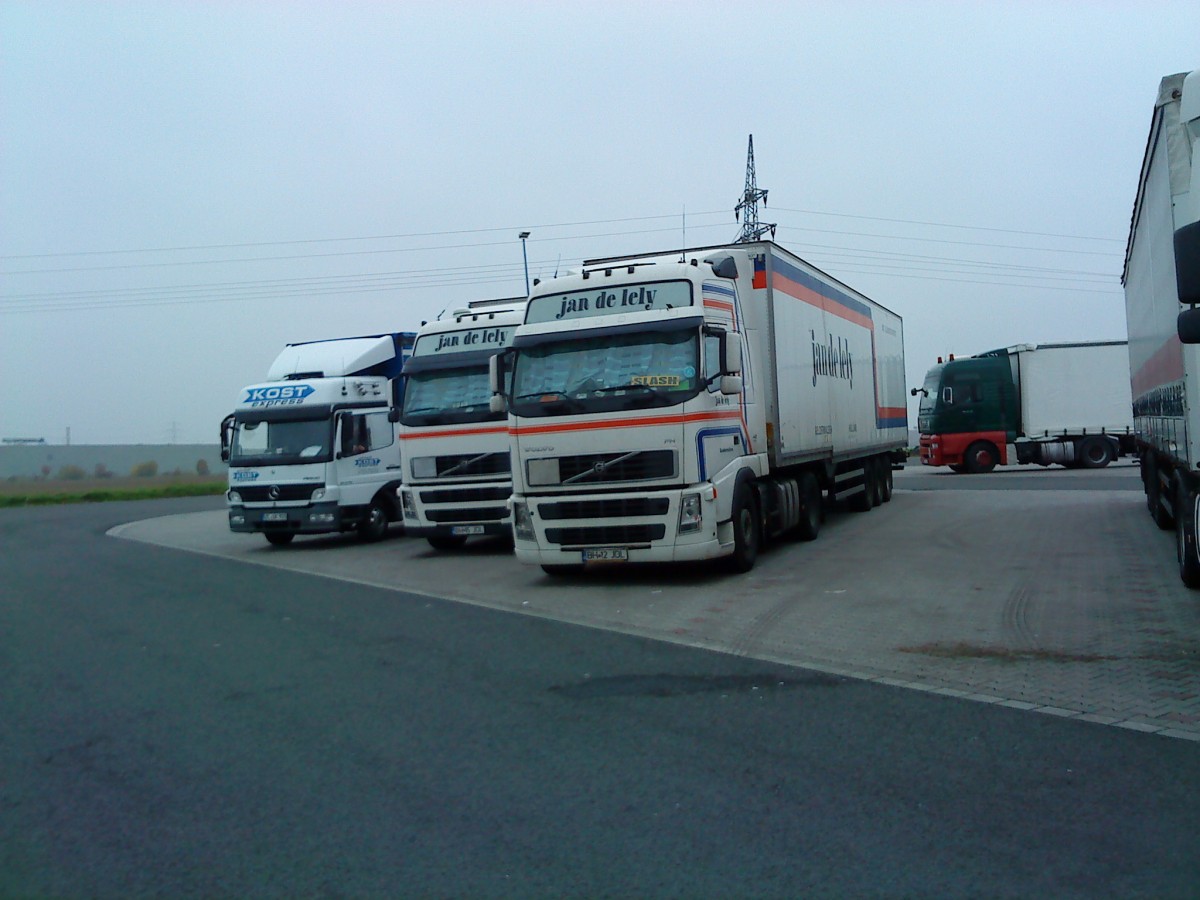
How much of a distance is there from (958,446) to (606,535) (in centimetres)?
2470

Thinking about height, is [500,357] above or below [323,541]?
above

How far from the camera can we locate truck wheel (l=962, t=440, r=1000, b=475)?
3406 centimetres

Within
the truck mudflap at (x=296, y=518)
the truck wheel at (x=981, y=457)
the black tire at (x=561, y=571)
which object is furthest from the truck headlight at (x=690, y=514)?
the truck wheel at (x=981, y=457)

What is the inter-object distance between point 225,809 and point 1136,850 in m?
3.89

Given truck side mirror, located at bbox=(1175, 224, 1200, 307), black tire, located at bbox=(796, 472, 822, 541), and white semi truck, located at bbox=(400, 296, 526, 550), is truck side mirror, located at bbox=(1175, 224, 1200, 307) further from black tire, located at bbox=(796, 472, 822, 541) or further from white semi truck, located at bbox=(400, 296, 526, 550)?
white semi truck, located at bbox=(400, 296, 526, 550)

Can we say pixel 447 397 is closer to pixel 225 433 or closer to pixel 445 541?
pixel 445 541

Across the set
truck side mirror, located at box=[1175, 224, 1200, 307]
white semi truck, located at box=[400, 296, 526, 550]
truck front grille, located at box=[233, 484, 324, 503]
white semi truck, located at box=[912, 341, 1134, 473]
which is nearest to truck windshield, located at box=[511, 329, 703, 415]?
white semi truck, located at box=[400, 296, 526, 550]

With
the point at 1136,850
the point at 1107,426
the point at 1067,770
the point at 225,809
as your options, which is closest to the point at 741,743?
the point at 1067,770

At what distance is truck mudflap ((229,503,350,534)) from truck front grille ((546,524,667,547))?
270 inches

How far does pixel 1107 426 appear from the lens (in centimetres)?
3356

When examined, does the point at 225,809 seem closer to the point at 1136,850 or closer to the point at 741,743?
the point at 741,743

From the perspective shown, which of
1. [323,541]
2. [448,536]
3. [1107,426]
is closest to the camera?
[448,536]

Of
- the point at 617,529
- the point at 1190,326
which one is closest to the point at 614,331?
the point at 617,529

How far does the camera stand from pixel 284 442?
18.6 metres
